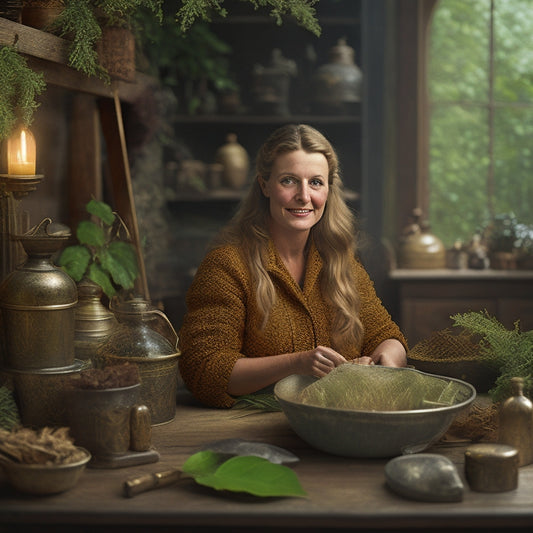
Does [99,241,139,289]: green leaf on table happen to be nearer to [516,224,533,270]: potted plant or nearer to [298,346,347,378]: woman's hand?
[298,346,347,378]: woman's hand

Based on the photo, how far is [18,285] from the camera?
1739mm

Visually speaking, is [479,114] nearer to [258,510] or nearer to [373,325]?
[373,325]

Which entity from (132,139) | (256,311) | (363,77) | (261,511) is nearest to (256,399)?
(256,311)

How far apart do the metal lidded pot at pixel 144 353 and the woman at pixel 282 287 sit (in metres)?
0.24

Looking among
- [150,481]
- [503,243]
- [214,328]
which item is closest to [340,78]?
[503,243]

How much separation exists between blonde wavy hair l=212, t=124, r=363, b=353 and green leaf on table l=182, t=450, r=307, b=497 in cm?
81

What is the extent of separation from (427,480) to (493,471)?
0.42 ft

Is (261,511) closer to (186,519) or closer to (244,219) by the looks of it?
(186,519)

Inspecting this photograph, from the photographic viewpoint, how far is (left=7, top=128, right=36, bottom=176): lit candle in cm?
202

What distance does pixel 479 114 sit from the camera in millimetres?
5195

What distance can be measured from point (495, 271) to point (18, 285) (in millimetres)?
3392

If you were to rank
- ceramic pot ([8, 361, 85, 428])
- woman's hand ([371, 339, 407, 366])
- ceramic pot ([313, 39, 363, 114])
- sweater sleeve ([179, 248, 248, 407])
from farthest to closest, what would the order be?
ceramic pot ([313, 39, 363, 114]), woman's hand ([371, 339, 407, 366]), sweater sleeve ([179, 248, 248, 407]), ceramic pot ([8, 361, 85, 428])

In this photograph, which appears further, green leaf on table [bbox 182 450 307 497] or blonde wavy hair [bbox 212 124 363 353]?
blonde wavy hair [bbox 212 124 363 353]

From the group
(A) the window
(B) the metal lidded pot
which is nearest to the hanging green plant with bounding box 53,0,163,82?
(B) the metal lidded pot
